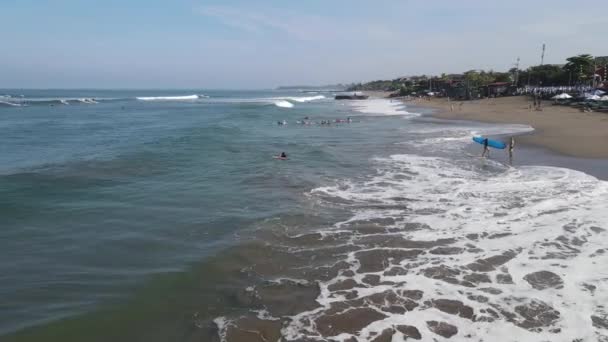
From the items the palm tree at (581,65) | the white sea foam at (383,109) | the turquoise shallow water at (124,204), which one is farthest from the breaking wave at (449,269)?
the palm tree at (581,65)

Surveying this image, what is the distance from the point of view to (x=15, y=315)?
25.6 ft

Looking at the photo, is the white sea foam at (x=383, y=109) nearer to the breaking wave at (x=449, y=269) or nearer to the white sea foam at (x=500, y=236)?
the white sea foam at (x=500, y=236)

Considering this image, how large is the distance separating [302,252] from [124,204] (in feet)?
24.5

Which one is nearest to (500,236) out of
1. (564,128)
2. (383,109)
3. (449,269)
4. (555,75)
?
(449,269)

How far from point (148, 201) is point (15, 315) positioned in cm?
748

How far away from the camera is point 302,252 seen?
34.4 feet

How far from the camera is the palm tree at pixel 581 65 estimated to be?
2552 inches

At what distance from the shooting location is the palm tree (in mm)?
64812

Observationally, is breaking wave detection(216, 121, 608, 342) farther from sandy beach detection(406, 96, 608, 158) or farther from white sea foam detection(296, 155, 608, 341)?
sandy beach detection(406, 96, 608, 158)

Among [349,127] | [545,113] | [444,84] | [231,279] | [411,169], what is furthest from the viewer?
[444,84]

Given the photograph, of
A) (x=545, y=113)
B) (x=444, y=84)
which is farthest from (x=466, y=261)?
(x=444, y=84)

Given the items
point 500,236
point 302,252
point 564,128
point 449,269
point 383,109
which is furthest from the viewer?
point 383,109

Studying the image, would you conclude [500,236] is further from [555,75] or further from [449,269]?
[555,75]

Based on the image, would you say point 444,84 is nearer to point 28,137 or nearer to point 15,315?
point 28,137
